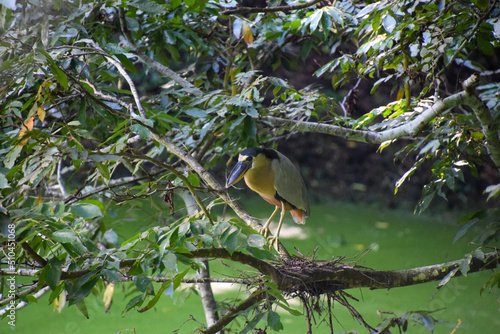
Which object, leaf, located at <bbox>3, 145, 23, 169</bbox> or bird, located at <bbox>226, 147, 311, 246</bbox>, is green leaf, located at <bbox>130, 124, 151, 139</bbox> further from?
bird, located at <bbox>226, 147, 311, 246</bbox>

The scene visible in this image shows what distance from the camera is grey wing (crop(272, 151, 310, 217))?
5.05 ft

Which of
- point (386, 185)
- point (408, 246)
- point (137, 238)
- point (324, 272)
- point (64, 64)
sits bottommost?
point (386, 185)

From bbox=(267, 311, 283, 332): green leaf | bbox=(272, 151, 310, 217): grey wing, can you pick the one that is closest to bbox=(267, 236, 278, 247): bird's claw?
bbox=(272, 151, 310, 217): grey wing

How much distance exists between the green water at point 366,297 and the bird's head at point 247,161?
61cm

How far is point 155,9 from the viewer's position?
117 centimetres

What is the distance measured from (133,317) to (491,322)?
6.36 feet

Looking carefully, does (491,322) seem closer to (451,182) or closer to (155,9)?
(451,182)

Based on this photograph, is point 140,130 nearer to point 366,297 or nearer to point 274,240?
point 274,240

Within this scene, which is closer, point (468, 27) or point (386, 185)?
point (468, 27)

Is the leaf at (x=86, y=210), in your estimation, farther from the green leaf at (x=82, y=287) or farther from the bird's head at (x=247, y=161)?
the bird's head at (x=247, y=161)

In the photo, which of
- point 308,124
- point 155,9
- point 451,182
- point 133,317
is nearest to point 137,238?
point 155,9

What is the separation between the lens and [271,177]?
154 cm

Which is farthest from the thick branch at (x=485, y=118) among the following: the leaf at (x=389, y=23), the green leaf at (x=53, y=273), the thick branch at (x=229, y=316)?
the green leaf at (x=53, y=273)

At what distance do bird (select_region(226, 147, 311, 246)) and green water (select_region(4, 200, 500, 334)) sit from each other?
517 mm
